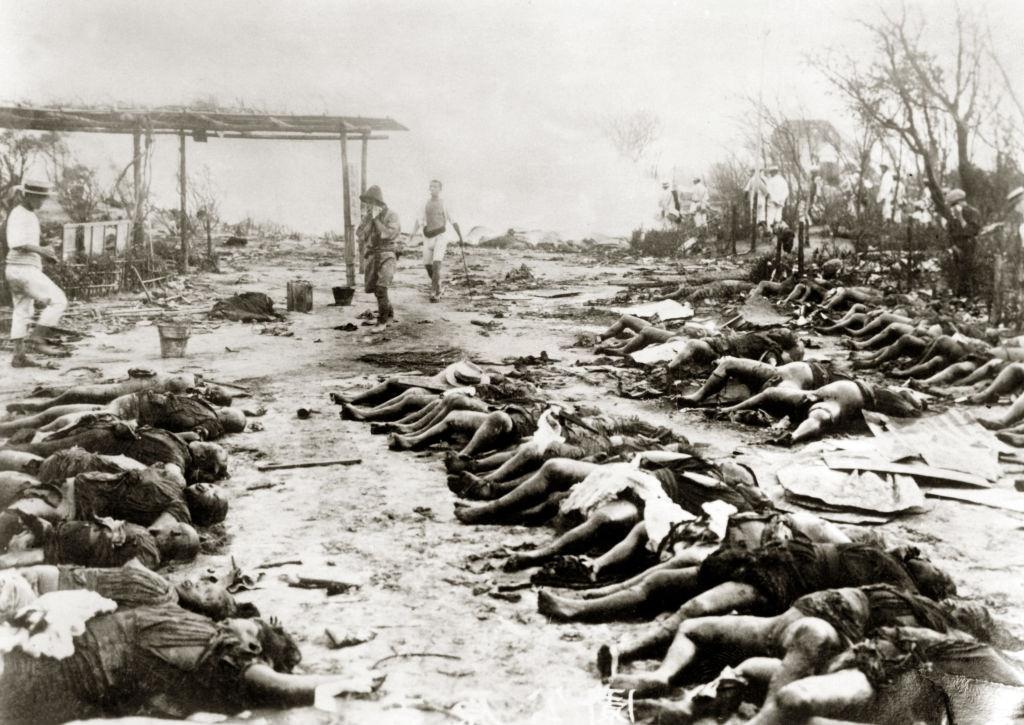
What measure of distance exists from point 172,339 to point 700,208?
17.2 meters

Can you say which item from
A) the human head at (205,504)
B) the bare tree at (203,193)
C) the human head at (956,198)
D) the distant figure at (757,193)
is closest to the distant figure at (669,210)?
the distant figure at (757,193)

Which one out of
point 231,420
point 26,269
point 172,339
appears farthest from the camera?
point 172,339

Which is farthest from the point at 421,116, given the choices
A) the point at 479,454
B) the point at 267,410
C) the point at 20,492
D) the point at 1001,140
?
the point at 20,492

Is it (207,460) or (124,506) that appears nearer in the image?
(124,506)

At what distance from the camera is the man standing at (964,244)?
11906 mm

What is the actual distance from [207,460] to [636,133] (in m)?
27.8

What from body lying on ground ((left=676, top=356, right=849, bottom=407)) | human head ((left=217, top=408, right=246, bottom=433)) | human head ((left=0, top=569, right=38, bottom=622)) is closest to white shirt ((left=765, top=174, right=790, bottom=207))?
body lying on ground ((left=676, top=356, right=849, bottom=407))

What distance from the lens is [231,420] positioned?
620 cm

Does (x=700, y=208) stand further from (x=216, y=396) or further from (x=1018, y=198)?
(x=216, y=396)

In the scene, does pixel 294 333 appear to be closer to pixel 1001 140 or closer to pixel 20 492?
pixel 20 492

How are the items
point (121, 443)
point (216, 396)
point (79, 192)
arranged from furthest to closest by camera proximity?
point (79, 192) → point (216, 396) → point (121, 443)

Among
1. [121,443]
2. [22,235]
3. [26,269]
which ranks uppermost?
[22,235]

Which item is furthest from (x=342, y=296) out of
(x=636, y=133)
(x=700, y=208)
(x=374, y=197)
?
(x=636, y=133)

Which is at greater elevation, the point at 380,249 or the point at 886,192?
the point at 886,192
